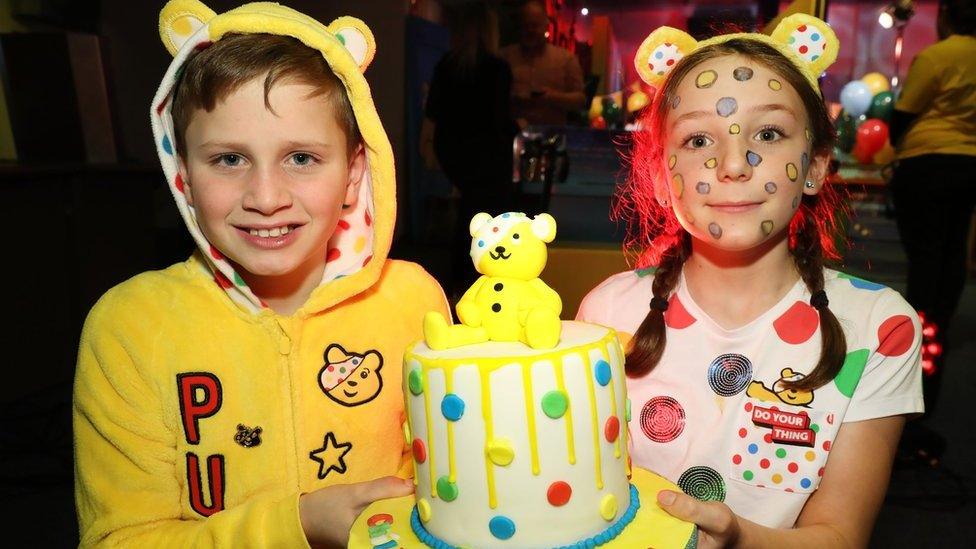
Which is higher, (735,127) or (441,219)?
(735,127)

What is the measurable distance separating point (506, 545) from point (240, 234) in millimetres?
602

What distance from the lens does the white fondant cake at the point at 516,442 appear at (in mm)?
843

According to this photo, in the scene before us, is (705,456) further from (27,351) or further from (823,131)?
(27,351)

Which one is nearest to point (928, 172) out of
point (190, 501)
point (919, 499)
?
point (919, 499)

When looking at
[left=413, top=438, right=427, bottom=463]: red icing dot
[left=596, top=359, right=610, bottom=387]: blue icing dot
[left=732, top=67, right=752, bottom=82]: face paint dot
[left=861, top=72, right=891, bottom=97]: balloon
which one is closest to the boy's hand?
[left=413, top=438, right=427, bottom=463]: red icing dot

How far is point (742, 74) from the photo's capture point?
1.24 metres

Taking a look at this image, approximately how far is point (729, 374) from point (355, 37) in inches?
34.1

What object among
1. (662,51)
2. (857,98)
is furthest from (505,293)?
(857,98)

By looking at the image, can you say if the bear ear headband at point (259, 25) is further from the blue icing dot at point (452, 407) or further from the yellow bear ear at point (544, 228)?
the blue icing dot at point (452, 407)

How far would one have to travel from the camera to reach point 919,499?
8.87 ft

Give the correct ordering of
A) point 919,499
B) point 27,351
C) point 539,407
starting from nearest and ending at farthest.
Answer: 1. point 539,407
2. point 919,499
3. point 27,351

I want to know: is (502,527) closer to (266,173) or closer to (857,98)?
(266,173)

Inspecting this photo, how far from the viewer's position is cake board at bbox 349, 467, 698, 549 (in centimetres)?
87

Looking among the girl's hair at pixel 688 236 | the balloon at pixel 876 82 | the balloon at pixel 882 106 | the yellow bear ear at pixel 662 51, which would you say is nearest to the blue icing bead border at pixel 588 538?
the girl's hair at pixel 688 236
